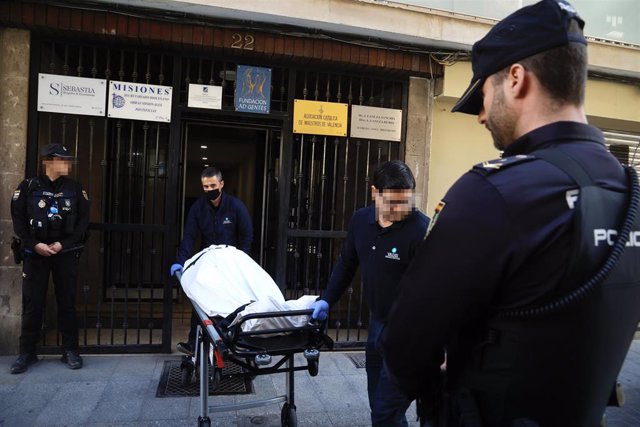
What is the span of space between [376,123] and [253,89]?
4.88 feet

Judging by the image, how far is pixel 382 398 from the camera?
2.58 m

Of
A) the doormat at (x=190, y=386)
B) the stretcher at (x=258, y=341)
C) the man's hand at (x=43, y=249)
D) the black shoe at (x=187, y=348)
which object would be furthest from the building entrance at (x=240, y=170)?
the stretcher at (x=258, y=341)

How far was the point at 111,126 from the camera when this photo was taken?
578 cm

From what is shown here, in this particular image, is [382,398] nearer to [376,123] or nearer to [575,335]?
[575,335]

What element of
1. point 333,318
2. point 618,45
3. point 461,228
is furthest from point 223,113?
→ point 618,45

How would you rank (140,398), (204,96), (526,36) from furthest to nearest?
(204,96)
(140,398)
(526,36)

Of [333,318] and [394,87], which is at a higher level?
[394,87]

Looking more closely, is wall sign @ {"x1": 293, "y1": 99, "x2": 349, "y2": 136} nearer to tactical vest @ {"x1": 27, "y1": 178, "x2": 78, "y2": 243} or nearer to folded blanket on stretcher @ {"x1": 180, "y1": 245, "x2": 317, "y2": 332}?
tactical vest @ {"x1": 27, "y1": 178, "x2": 78, "y2": 243}

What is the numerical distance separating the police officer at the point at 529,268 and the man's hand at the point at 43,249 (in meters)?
4.05

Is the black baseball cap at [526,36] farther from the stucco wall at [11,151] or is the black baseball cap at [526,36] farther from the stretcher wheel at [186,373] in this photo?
the stucco wall at [11,151]

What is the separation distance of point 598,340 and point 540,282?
0.21 m

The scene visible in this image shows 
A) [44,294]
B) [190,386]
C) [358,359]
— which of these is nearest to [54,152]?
[44,294]

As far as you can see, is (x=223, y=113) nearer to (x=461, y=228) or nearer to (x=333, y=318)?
(x=333, y=318)

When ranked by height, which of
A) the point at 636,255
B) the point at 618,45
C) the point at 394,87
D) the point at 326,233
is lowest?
the point at 326,233
